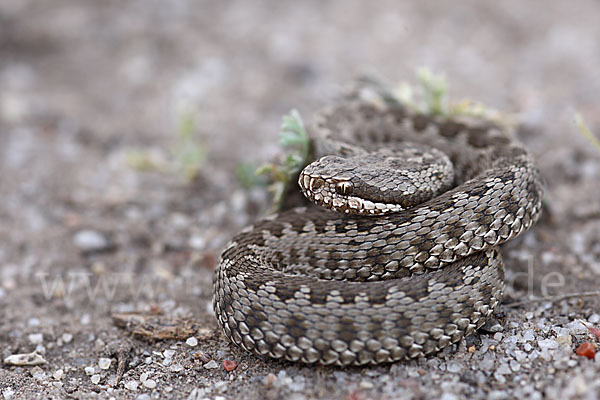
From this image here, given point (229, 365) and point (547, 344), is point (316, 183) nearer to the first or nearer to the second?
point (229, 365)

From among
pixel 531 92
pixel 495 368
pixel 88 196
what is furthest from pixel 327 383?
pixel 531 92

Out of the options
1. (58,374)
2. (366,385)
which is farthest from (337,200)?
(58,374)

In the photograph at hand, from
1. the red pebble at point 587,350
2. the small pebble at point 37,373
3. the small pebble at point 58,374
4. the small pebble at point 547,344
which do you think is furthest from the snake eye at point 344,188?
the small pebble at point 37,373

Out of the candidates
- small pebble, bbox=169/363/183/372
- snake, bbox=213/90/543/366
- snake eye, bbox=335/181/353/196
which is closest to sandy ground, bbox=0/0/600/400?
small pebble, bbox=169/363/183/372

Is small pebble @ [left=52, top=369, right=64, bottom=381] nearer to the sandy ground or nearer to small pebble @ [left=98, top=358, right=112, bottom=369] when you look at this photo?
the sandy ground

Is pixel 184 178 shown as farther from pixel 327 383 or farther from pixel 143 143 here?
pixel 327 383
